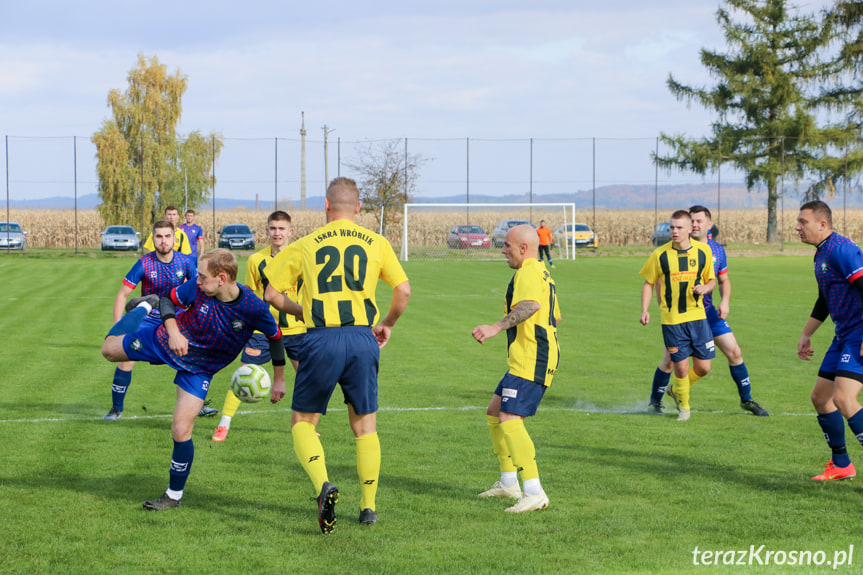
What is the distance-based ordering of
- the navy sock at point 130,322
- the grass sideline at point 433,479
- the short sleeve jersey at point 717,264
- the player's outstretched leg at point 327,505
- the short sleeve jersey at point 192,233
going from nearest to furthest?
the grass sideline at point 433,479, the player's outstretched leg at point 327,505, the navy sock at point 130,322, the short sleeve jersey at point 717,264, the short sleeve jersey at point 192,233

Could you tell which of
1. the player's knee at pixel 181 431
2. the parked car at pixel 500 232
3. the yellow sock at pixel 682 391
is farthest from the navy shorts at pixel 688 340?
the parked car at pixel 500 232

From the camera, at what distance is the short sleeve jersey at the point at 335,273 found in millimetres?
5277

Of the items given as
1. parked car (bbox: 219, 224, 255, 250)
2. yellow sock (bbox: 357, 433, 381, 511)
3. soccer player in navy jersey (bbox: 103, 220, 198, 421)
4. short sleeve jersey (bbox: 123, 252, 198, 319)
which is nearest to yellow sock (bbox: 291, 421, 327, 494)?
yellow sock (bbox: 357, 433, 381, 511)

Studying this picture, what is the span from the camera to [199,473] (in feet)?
22.2

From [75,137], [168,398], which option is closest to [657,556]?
[168,398]

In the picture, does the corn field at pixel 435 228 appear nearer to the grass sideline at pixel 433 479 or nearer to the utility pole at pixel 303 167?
the utility pole at pixel 303 167

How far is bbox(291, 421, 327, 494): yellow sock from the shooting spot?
5.33 m

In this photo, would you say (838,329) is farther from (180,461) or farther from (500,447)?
(180,461)

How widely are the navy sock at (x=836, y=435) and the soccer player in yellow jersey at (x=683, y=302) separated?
2.37 m

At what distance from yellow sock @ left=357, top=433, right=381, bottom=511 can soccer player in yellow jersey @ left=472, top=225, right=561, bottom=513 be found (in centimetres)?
94

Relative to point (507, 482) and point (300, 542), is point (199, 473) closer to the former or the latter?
point (300, 542)

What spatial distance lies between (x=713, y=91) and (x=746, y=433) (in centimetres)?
5042

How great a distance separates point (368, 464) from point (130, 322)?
7.12ft

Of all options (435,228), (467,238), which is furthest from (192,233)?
(435,228)
